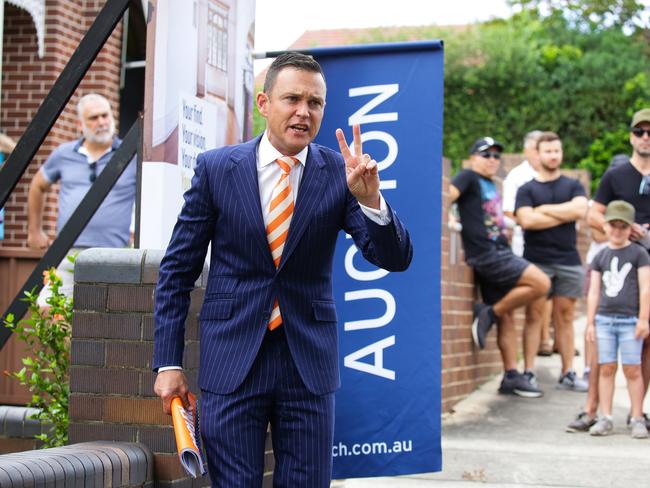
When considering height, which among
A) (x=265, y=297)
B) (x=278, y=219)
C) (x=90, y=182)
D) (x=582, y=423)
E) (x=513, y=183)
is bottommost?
(x=582, y=423)

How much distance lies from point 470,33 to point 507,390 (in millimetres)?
23494

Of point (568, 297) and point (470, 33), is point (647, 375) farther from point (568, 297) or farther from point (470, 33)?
point (470, 33)

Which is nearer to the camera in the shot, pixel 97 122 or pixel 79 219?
pixel 79 219

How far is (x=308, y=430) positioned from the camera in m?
3.72

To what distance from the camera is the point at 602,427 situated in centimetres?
780

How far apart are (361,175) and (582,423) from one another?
494 centimetres

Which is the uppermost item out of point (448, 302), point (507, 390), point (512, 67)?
point (512, 67)

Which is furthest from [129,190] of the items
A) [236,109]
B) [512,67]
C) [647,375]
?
[512,67]

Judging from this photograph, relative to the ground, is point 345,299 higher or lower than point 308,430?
higher

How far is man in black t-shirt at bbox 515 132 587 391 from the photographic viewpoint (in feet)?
31.7

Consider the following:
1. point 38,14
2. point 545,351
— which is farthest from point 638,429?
point 38,14

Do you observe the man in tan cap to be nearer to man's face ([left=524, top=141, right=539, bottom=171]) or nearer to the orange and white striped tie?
man's face ([left=524, top=141, right=539, bottom=171])

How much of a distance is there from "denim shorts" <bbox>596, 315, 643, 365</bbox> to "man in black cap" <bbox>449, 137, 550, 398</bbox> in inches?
56.0

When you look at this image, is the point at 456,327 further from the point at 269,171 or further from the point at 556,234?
the point at 269,171
